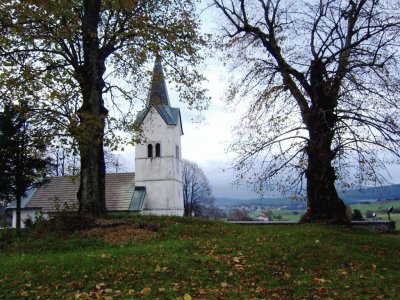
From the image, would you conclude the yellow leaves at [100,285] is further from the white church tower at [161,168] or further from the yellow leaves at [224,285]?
Answer: the white church tower at [161,168]

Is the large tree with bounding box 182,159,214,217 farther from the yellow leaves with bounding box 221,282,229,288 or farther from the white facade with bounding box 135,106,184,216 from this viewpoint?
the yellow leaves with bounding box 221,282,229,288

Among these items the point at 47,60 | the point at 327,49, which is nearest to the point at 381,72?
the point at 327,49

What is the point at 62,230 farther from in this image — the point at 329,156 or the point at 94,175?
the point at 329,156

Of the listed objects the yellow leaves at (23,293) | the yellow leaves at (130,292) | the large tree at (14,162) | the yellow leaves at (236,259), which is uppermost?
the large tree at (14,162)

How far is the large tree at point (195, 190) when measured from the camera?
76.0 metres

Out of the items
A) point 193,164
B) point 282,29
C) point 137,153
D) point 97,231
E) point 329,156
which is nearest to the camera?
point 97,231

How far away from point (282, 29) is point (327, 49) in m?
2.42

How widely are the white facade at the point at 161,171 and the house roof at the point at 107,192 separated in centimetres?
338

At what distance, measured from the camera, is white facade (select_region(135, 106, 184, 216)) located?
170 feet

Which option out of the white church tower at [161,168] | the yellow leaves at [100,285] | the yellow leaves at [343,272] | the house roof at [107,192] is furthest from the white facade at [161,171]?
the yellow leaves at [100,285]

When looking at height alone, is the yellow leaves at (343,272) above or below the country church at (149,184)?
below

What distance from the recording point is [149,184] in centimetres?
5228

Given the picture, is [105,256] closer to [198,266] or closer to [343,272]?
[198,266]

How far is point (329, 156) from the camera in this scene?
48.9 ft
